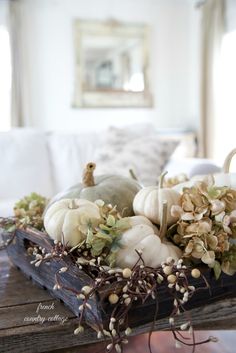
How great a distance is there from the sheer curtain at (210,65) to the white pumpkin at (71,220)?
11.6 feet

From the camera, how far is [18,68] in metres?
3.81

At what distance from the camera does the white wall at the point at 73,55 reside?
3.96m

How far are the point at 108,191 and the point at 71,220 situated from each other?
0.58 ft

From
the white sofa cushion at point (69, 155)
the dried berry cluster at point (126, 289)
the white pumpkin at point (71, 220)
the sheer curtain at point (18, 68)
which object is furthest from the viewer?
the sheer curtain at point (18, 68)

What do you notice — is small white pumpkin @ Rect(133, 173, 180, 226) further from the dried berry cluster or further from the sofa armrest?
the sofa armrest

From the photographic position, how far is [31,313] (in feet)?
2.06

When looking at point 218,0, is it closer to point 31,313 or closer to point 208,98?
point 208,98

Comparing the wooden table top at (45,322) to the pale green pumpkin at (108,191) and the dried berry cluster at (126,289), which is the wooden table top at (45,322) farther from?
the pale green pumpkin at (108,191)

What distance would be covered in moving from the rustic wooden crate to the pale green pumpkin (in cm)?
12

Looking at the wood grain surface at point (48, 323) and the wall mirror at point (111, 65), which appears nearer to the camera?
the wood grain surface at point (48, 323)

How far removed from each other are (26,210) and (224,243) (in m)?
0.51

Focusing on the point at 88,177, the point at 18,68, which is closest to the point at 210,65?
the point at 18,68

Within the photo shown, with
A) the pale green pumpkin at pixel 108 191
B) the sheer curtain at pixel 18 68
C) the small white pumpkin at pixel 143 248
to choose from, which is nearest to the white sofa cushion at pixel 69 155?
the sheer curtain at pixel 18 68

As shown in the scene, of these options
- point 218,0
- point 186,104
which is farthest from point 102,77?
point 218,0
